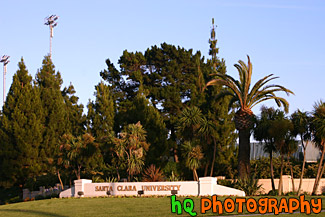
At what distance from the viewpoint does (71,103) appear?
60250 mm

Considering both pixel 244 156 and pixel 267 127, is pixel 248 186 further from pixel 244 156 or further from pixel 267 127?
pixel 267 127

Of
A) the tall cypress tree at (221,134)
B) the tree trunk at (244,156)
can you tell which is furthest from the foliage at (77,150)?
the tree trunk at (244,156)

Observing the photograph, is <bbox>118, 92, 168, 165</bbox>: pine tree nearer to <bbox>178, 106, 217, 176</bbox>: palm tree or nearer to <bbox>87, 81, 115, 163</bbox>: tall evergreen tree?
<bbox>87, 81, 115, 163</bbox>: tall evergreen tree

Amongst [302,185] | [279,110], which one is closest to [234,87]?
[279,110]

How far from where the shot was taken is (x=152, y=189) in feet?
110

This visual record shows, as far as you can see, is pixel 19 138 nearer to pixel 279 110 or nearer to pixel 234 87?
pixel 234 87

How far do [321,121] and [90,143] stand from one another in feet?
59.7

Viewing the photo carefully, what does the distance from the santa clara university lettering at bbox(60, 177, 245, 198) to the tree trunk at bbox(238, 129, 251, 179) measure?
4.09 meters

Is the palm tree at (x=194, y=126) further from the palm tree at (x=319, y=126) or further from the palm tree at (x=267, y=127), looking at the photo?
the palm tree at (x=319, y=126)

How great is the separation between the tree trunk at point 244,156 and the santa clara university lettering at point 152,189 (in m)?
4.09

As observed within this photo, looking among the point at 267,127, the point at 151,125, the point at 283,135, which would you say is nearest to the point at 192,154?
the point at 267,127

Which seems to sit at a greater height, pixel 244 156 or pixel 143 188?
pixel 244 156

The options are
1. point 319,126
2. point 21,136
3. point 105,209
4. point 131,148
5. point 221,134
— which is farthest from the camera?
point 21,136

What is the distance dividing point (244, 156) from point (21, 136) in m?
22.1
